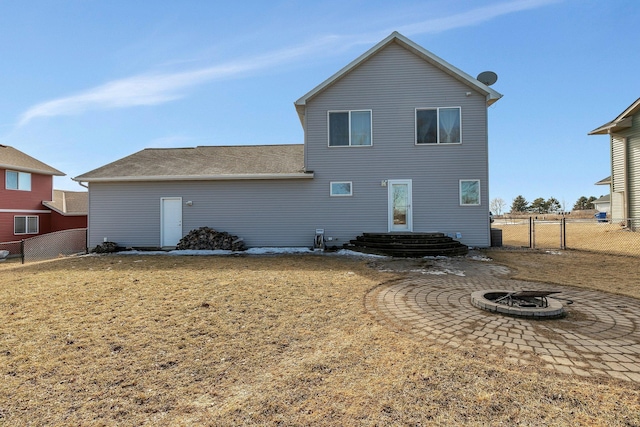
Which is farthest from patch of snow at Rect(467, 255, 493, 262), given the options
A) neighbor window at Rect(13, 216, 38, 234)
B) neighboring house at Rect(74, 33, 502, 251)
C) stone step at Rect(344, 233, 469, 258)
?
neighbor window at Rect(13, 216, 38, 234)

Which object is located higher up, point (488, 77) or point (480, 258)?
point (488, 77)

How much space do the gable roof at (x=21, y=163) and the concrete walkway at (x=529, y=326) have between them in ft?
82.1

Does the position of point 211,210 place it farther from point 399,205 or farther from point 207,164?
point 399,205

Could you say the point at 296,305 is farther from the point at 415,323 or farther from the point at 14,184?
the point at 14,184

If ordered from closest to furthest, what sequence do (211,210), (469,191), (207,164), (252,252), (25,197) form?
(252,252) → (469,191) → (211,210) → (207,164) → (25,197)

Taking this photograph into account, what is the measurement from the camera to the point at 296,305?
464 cm

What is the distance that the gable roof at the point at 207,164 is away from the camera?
39.1 feet

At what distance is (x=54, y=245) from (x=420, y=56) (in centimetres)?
1880

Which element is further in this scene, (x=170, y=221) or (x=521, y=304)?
(x=170, y=221)

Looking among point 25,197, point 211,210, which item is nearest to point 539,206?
A: point 211,210

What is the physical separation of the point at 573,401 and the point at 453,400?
0.88 m

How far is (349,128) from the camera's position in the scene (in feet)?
39.3

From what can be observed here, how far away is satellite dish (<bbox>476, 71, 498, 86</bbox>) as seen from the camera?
12206 mm

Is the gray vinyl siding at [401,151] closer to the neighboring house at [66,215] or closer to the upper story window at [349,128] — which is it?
the upper story window at [349,128]
